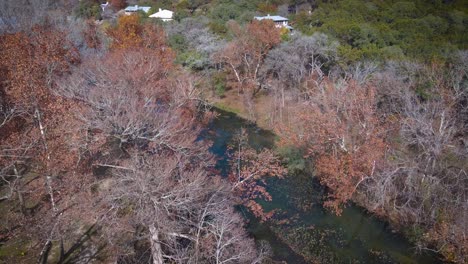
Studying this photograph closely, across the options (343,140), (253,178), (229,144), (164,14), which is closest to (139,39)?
(229,144)

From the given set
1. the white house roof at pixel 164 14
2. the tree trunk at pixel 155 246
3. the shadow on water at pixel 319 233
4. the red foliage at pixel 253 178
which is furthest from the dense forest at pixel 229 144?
the white house roof at pixel 164 14

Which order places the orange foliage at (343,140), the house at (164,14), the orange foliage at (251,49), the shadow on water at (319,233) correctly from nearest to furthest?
1. the shadow on water at (319,233)
2. the orange foliage at (343,140)
3. the orange foliage at (251,49)
4. the house at (164,14)

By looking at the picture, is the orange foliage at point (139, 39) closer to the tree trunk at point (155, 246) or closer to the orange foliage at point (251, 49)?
the orange foliage at point (251, 49)

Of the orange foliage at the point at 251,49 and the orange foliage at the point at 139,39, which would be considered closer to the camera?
the orange foliage at the point at 139,39

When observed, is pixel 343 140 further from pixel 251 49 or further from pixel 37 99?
pixel 251 49

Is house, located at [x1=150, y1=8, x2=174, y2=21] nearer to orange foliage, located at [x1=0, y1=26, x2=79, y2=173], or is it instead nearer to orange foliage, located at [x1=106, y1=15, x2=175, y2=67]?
orange foliage, located at [x1=106, y1=15, x2=175, y2=67]

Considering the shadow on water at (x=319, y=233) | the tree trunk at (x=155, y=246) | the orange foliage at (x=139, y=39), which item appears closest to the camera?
the tree trunk at (x=155, y=246)

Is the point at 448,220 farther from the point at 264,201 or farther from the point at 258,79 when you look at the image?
the point at 258,79
